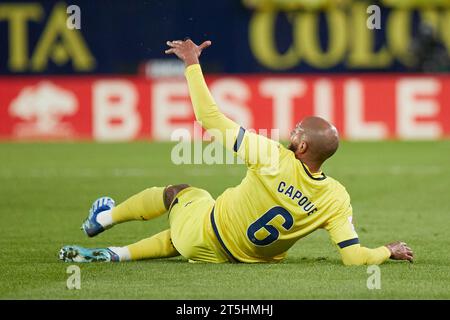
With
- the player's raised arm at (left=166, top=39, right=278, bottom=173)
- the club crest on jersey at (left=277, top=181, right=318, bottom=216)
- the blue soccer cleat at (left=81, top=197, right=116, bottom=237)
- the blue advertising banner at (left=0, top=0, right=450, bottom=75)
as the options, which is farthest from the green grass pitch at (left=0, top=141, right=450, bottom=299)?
the blue advertising banner at (left=0, top=0, right=450, bottom=75)

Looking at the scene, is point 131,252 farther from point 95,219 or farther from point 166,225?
point 166,225

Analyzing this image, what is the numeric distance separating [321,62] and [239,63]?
1.55 metres

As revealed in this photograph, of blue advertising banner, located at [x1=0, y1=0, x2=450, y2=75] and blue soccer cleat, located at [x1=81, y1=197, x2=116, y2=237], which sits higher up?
blue advertising banner, located at [x1=0, y1=0, x2=450, y2=75]

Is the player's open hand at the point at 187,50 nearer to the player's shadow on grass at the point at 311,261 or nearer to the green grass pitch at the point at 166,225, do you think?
the green grass pitch at the point at 166,225

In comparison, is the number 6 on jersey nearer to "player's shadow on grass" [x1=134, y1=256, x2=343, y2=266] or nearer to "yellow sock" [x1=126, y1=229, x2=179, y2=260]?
"player's shadow on grass" [x1=134, y1=256, x2=343, y2=266]

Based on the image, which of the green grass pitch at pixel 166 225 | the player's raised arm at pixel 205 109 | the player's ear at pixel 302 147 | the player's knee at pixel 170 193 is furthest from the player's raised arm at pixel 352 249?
the player's knee at pixel 170 193

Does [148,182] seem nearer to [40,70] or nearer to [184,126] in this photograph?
[184,126]

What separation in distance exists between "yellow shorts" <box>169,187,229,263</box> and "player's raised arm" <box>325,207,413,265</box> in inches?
31.5

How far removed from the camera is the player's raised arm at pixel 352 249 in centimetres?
844

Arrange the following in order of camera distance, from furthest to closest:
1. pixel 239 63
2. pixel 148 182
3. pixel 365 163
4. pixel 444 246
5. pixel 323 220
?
pixel 239 63, pixel 365 163, pixel 148 182, pixel 444 246, pixel 323 220

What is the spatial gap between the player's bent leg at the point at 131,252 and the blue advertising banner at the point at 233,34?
14.5 meters

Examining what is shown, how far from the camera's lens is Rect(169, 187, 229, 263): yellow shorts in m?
8.62
